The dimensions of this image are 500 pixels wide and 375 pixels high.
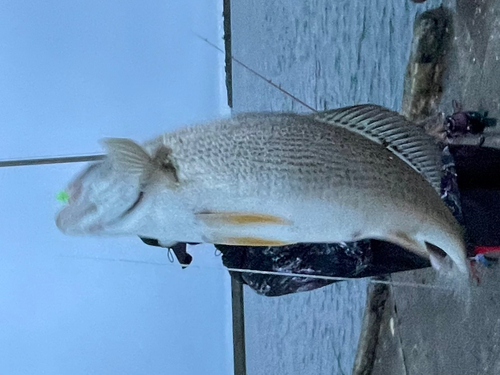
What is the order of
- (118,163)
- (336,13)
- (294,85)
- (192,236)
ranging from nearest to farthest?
(118,163) → (192,236) → (336,13) → (294,85)

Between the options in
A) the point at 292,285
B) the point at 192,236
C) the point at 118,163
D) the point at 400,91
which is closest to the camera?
the point at 118,163

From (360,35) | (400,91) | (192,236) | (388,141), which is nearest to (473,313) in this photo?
(388,141)

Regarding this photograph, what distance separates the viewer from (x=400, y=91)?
23.4ft

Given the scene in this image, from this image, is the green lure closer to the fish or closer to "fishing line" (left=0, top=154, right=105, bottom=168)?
the fish

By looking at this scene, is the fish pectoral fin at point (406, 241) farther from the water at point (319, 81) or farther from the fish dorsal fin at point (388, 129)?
the water at point (319, 81)

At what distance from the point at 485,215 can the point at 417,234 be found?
96 centimetres

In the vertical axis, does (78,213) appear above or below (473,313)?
above

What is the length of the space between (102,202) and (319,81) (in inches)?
357

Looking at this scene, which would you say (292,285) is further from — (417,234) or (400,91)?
(400,91)

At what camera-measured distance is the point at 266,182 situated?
67.3 inches

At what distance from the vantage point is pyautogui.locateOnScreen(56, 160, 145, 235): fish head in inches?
65.5

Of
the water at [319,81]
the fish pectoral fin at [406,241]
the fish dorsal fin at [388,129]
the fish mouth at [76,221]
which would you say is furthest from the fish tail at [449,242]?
the water at [319,81]

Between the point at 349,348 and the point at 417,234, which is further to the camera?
the point at 349,348

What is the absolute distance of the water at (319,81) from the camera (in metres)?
7.78
